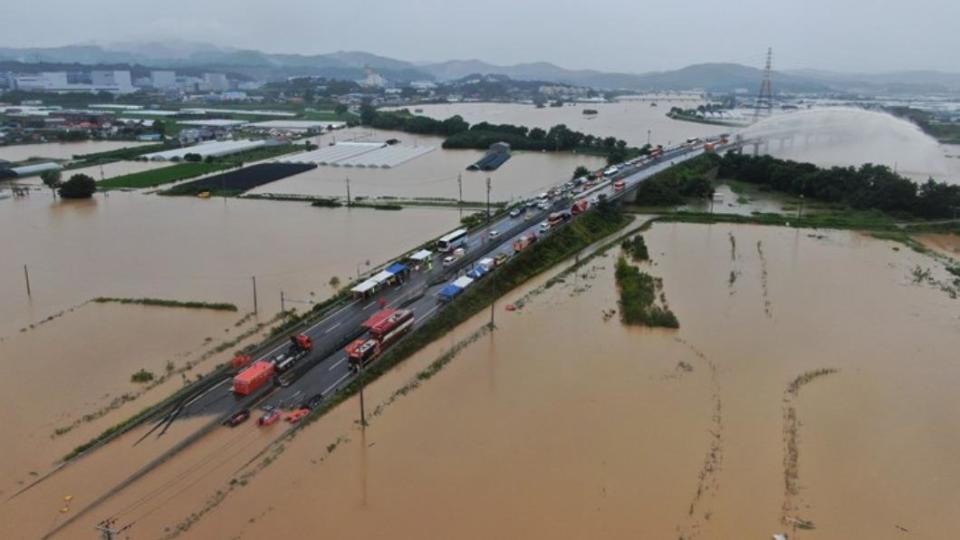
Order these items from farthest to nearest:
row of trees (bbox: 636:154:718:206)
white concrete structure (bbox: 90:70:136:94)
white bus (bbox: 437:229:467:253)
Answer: white concrete structure (bbox: 90:70:136:94), row of trees (bbox: 636:154:718:206), white bus (bbox: 437:229:467:253)

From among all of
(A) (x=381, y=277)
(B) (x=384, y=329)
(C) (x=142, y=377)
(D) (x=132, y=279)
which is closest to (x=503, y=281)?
(A) (x=381, y=277)

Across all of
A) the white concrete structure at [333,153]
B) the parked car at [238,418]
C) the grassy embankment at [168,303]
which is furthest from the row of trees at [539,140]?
the parked car at [238,418]

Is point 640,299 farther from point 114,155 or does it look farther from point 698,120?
point 698,120

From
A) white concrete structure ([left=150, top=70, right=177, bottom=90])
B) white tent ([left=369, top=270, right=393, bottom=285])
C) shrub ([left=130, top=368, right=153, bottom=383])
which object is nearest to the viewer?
shrub ([left=130, top=368, right=153, bottom=383])

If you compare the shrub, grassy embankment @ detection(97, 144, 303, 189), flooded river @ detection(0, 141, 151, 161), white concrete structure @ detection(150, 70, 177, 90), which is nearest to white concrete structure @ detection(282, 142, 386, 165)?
grassy embankment @ detection(97, 144, 303, 189)

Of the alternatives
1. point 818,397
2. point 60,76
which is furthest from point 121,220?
point 60,76

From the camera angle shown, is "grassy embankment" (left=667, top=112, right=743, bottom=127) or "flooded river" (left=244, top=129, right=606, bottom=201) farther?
"grassy embankment" (left=667, top=112, right=743, bottom=127)

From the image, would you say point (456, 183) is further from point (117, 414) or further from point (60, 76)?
point (60, 76)

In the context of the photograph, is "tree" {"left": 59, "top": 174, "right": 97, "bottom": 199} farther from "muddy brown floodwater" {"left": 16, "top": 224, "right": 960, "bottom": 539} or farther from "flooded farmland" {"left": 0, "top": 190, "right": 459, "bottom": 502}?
"muddy brown floodwater" {"left": 16, "top": 224, "right": 960, "bottom": 539}

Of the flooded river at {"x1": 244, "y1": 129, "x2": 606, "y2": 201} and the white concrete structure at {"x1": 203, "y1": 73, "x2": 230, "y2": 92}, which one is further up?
the white concrete structure at {"x1": 203, "y1": 73, "x2": 230, "y2": 92}
